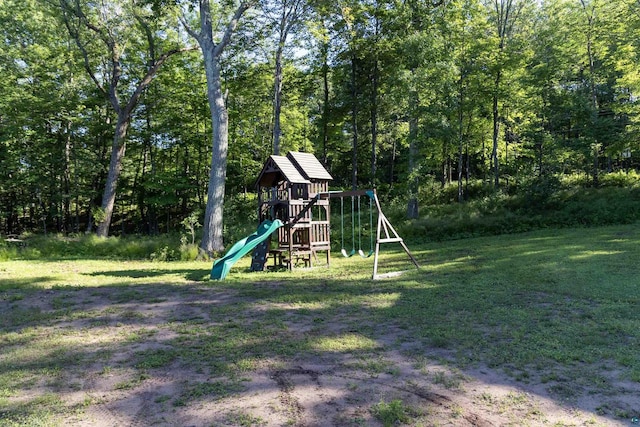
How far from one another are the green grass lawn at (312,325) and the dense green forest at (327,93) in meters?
7.86

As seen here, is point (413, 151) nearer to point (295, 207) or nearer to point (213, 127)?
point (213, 127)

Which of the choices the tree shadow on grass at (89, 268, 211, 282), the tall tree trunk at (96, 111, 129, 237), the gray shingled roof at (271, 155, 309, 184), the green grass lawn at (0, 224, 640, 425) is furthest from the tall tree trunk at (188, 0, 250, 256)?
the tall tree trunk at (96, 111, 129, 237)

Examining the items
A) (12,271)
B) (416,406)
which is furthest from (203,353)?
(12,271)

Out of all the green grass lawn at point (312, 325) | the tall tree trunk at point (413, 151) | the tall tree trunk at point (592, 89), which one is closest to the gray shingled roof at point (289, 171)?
the green grass lawn at point (312, 325)

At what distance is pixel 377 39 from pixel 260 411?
19379 mm

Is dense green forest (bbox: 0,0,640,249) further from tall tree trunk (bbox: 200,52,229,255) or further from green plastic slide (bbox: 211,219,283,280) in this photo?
green plastic slide (bbox: 211,219,283,280)

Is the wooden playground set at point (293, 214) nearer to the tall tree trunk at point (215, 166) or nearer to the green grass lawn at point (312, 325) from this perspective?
the green grass lawn at point (312, 325)

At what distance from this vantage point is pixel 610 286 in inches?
283

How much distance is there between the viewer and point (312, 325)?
5.66m

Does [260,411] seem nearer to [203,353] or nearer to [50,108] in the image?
[203,353]

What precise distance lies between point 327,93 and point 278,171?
476 inches

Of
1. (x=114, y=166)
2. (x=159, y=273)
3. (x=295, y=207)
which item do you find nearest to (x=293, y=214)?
(x=295, y=207)

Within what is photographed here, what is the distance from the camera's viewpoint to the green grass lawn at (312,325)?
3.79 meters

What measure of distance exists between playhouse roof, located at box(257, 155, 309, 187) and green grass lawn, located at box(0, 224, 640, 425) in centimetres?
272
